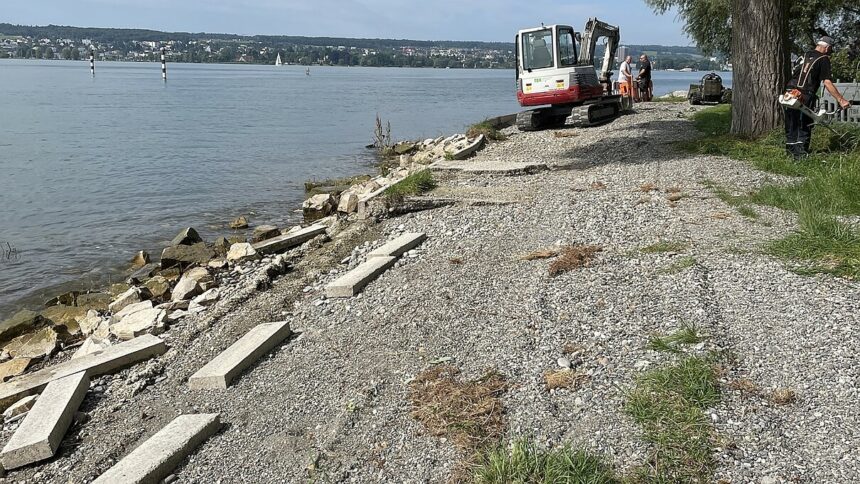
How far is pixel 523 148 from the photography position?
672 inches

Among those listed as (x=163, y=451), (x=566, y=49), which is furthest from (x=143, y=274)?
(x=566, y=49)

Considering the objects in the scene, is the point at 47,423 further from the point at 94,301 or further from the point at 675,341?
the point at 94,301

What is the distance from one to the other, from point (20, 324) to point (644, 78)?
26.9 metres

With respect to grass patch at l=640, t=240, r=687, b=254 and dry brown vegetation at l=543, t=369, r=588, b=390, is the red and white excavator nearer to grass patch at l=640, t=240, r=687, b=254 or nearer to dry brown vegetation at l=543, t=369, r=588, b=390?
grass patch at l=640, t=240, r=687, b=254

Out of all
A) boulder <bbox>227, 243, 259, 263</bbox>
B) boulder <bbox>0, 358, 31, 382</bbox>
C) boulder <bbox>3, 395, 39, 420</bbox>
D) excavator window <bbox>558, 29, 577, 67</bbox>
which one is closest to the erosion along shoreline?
boulder <bbox>3, 395, 39, 420</bbox>

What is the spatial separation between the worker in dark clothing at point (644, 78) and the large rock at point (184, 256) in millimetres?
23166

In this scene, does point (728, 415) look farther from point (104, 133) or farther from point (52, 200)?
point (104, 133)

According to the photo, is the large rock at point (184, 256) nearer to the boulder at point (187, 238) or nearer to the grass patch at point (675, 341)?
the boulder at point (187, 238)

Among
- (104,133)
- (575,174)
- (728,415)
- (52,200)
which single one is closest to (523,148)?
(575,174)

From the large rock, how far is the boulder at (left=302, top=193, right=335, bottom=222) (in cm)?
376

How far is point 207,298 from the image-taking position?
8.85 metres

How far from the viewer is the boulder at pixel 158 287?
33.4ft

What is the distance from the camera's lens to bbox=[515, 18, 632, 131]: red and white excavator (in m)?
20.6

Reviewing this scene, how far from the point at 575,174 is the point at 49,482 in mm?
9825
